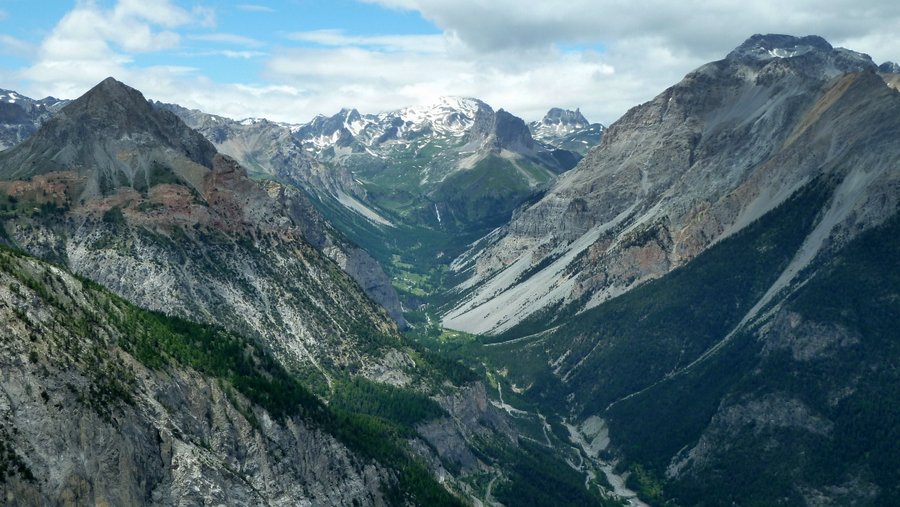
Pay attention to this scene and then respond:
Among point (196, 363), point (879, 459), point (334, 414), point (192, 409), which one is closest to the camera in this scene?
point (192, 409)

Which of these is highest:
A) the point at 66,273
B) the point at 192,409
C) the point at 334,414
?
the point at 66,273

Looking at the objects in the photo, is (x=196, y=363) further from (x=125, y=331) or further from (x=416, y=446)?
(x=416, y=446)

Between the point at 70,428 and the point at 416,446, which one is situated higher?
the point at 70,428

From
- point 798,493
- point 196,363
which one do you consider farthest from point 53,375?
point 798,493

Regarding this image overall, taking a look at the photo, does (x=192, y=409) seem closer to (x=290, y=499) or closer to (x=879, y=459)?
(x=290, y=499)

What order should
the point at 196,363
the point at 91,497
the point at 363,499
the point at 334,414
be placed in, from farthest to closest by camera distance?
1. the point at 334,414
2. the point at 363,499
3. the point at 196,363
4. the point at 91,497

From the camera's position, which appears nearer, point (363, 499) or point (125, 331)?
point (125, 331)

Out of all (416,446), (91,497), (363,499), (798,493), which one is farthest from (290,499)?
(798,493)
